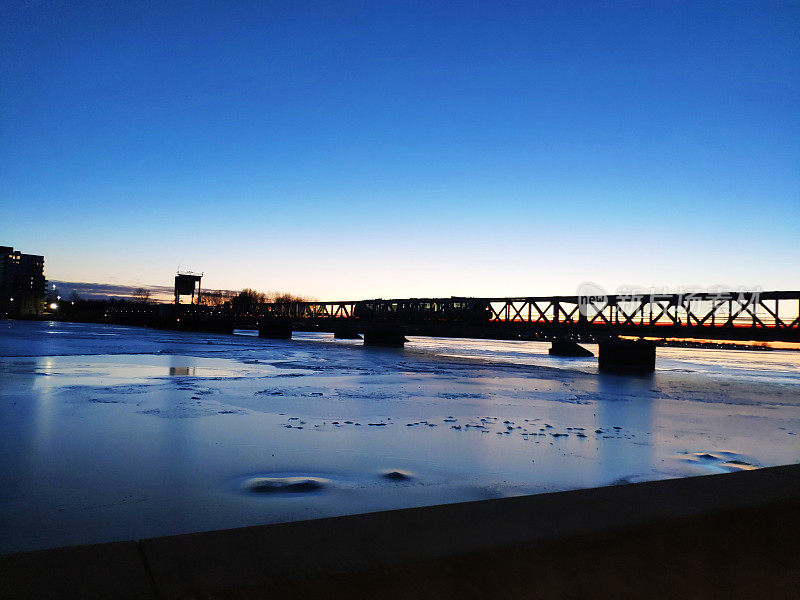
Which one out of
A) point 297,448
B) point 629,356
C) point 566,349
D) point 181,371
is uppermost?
point 297,448

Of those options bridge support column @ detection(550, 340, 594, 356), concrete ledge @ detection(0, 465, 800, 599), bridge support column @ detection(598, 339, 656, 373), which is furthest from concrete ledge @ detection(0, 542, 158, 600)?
bridge support column @ detection(550, 340, 594, 356)

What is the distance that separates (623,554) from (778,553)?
47.2 inches

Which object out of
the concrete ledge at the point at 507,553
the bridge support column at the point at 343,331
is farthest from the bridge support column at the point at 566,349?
the concrete ledge at the point at 507,553

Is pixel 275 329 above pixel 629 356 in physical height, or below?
below

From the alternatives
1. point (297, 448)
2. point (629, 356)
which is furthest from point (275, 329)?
point (297, 448)

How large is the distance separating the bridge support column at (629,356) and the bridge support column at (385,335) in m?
42.0

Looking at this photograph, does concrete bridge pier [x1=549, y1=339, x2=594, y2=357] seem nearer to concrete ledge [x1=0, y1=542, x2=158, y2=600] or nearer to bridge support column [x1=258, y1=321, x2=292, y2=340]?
bridge support column [x1=258, y1=321, x2=292, y2=340]

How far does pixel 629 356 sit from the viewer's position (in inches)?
2413

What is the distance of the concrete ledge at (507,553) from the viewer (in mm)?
2840

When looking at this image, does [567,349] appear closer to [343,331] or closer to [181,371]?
[343,331]

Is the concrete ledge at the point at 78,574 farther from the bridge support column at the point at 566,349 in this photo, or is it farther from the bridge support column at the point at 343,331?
the bridge support column at the point at 343,331

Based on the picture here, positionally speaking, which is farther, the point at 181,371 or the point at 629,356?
the point at 629,356

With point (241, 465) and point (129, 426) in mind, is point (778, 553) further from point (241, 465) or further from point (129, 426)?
point (129, 426)

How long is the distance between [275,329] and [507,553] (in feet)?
412
